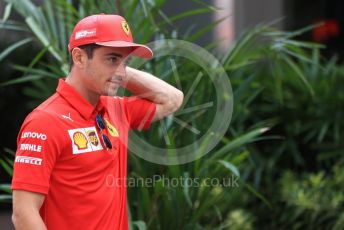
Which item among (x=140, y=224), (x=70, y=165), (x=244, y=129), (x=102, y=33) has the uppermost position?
(x=102, y=33)

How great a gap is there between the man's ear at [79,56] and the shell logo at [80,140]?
0.27m

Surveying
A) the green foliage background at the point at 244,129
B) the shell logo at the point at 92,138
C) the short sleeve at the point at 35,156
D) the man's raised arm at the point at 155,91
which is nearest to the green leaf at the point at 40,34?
the green foliage background at the point at 244,129

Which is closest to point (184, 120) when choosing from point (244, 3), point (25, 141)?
point (25, 141)

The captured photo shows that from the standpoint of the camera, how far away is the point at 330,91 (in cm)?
621

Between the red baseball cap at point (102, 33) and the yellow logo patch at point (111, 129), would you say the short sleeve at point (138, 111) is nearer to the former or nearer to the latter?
the yellow logo patch at point (111, 129)

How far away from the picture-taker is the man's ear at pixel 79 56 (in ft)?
9.82

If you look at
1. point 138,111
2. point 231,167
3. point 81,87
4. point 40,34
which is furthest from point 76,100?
point 40,34

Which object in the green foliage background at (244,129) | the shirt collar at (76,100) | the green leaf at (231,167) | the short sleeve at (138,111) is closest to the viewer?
the shirt collar at (76,100)

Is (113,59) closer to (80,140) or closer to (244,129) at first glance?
(80,140)

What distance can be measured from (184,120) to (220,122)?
0.24 m

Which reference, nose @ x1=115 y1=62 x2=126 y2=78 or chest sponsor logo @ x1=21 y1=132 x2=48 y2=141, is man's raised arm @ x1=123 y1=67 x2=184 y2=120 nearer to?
nose @ x1=115 y1=62 x2=126 y2=78

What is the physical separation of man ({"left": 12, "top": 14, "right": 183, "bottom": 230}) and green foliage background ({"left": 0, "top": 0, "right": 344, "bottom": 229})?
981 mm

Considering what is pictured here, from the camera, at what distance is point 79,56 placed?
300cm

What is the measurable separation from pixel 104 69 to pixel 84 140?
0.28 m
